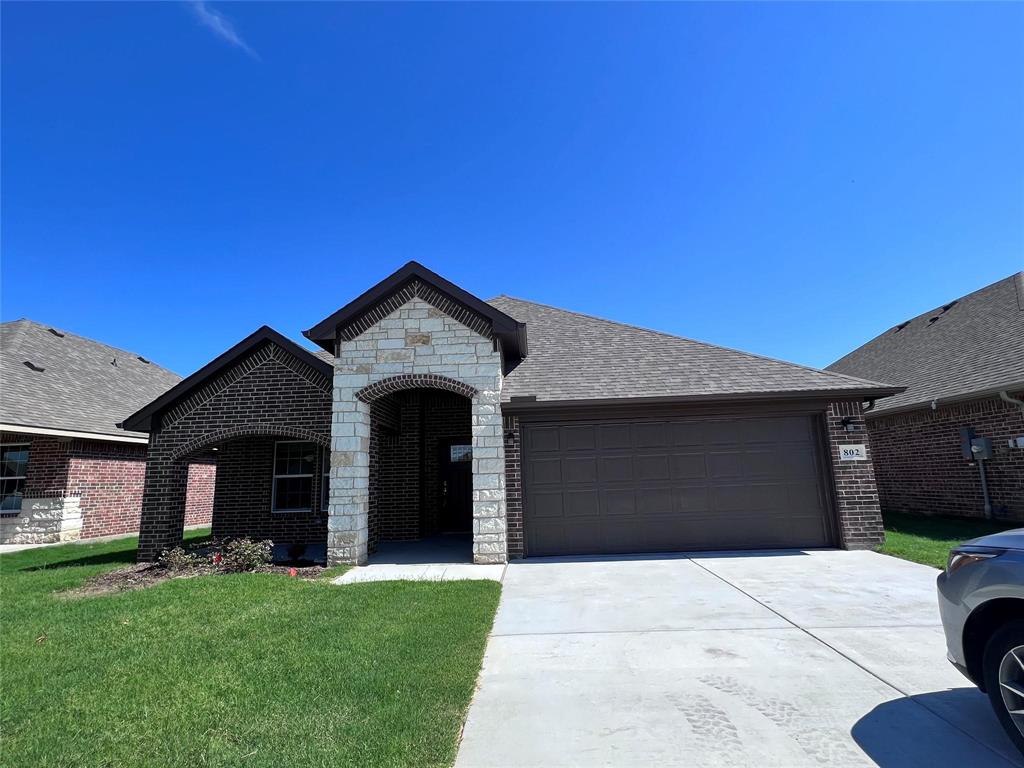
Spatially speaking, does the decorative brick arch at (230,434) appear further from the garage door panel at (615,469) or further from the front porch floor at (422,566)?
the garage door panel at (615,469)

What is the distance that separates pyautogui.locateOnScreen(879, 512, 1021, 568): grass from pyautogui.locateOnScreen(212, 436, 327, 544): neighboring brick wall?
39.4 ft

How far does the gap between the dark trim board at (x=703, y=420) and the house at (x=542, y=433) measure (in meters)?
0.03

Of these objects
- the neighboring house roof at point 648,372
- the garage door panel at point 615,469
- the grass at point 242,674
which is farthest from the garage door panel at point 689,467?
the grass at point 242,674

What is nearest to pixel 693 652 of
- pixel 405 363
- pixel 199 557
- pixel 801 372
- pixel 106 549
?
pixel 405 363

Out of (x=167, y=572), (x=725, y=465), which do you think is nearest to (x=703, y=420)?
(x=725, y=465)

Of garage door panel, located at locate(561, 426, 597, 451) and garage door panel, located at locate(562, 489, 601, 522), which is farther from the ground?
garage door panel, located at locate(561, 426, 597, 451)

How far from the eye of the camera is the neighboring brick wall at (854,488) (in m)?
9.60

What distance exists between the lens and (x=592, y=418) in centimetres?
1015

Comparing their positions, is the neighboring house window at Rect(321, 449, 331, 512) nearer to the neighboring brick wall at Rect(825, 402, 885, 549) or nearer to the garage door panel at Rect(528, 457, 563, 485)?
the garage door panel at Rect(528, 457, 563, 485)

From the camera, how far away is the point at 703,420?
33.4ft

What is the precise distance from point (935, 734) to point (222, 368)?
11.4 metres

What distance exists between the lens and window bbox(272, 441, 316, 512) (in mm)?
12766

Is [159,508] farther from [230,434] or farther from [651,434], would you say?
[651,434]

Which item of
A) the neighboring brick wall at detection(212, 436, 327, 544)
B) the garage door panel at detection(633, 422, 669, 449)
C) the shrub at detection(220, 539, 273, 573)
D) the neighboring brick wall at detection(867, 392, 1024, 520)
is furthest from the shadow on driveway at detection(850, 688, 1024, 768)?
the neighboring brick wall at detection(212, 436, 327, 544)
